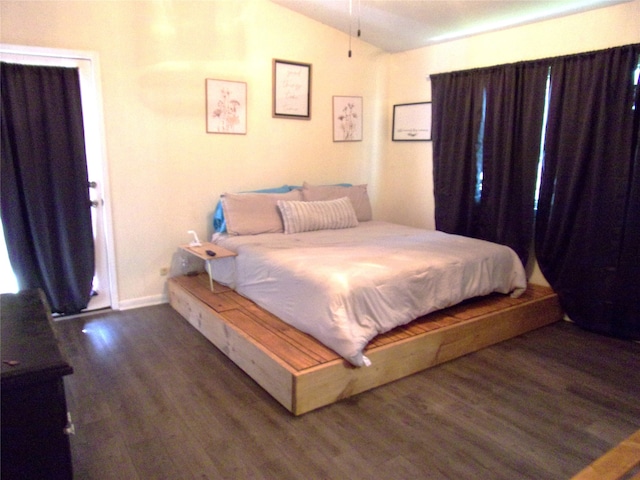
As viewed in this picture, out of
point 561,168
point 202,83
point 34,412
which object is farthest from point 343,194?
point 34,412

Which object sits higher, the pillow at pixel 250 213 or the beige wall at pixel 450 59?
the beige wall at pixel 450 59

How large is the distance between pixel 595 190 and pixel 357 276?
1.95m

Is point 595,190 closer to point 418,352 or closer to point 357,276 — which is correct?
point 418,352

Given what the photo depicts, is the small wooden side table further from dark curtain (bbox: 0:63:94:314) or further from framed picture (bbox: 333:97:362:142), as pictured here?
framed picture (bbox: 333:97:362:142)

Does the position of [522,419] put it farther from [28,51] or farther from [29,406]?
[28,51]

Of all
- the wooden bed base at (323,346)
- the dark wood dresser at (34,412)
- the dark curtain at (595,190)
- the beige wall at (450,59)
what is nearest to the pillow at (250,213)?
the wooden bed base at (323,346)

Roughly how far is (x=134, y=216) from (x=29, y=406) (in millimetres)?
2583

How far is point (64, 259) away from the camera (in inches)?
129

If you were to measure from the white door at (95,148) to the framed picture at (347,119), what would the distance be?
7.36ft

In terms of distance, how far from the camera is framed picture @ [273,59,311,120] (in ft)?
13.5

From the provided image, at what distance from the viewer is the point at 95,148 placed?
3.35 m

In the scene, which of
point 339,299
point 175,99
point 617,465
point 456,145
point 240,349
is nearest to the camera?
point 617,465

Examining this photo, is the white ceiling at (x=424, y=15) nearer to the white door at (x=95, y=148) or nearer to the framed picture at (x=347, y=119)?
the framed picture at (x=347, y=119)

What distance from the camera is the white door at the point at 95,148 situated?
303 cm
